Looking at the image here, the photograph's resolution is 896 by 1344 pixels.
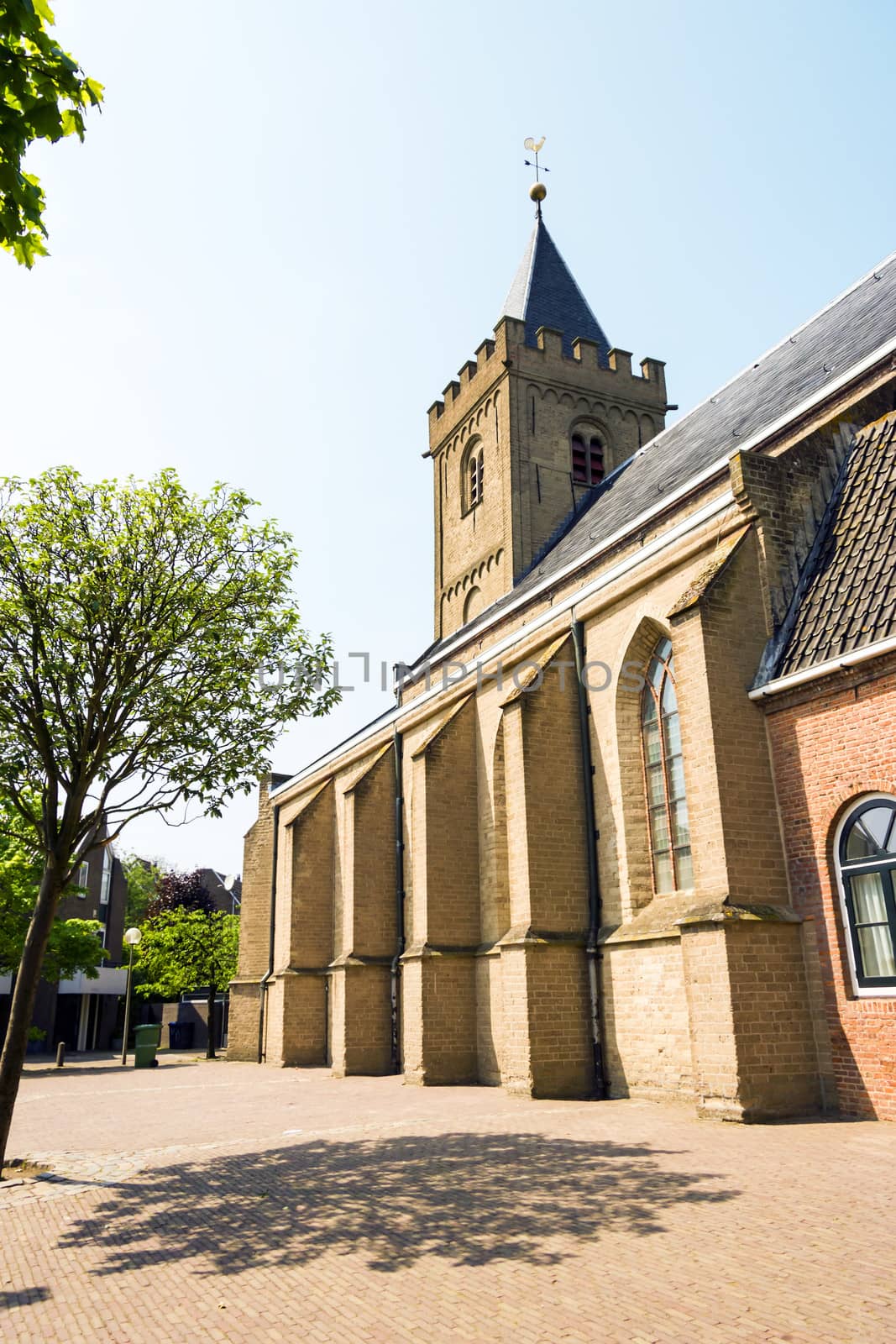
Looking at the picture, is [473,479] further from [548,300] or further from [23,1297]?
[23,1297]

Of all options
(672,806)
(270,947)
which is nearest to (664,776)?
(672,806)

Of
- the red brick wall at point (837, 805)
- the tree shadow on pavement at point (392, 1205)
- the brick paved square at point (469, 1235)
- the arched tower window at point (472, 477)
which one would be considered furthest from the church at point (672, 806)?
A: the arched tower window at point (472, 477)

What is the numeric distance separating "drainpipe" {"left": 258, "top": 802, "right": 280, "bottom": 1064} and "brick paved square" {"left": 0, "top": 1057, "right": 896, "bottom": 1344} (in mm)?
17723

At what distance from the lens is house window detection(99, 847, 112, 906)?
52.7 metres

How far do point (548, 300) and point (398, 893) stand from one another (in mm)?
21040

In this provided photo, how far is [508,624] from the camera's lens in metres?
22.5

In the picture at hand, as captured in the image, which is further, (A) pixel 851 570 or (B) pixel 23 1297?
(A) pixel 851 570

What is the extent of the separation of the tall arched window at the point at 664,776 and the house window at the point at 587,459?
15112 mm

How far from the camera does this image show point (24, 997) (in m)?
10.9

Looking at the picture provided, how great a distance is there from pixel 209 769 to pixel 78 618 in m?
2.56

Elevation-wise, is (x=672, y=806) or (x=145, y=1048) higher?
(x=672, y=806)

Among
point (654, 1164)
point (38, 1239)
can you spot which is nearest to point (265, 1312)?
point (38, 1239)

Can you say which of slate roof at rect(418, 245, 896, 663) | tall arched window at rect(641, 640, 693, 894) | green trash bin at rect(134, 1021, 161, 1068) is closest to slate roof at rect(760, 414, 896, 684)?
slate roof at rect(418, 245, 896, 663)

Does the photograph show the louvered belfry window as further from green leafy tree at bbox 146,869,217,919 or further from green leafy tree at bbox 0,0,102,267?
green leafy tree at bbox 146,869,217,919
